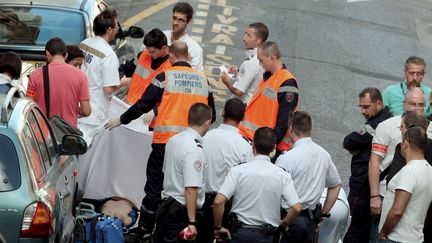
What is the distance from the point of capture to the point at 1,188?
8.52 m

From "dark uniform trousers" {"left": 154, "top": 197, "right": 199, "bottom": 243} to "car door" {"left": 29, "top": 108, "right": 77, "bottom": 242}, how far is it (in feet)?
2.71

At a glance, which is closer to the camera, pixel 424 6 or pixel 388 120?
pixel 388 120

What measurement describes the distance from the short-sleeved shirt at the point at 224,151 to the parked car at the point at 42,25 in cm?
430

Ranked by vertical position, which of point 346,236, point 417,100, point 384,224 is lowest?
point 346,236

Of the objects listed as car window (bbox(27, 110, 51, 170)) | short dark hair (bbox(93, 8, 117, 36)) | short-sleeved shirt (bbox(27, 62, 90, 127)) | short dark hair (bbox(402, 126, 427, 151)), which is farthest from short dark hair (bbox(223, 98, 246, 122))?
short dark hair (bbox(93, 8, 117, 36))

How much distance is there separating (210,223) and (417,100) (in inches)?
96.5

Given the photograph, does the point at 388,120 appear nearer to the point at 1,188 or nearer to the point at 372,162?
the point at 372,162

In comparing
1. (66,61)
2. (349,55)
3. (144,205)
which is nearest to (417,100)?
(144,205)

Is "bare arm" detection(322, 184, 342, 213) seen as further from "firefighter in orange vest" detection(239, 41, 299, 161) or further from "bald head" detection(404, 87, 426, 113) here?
"bald head" detection(404, 87, 426, 113)

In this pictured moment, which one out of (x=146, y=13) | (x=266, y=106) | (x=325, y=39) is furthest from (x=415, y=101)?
(x=146, y=13)

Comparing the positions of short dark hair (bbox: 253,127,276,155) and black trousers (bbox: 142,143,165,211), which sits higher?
short dark hair (bbox: 253,127,276,155)

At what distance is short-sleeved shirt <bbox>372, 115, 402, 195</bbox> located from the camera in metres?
11.3

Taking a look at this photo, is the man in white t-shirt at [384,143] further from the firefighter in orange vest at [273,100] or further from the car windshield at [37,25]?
the car windshield at [37,25]

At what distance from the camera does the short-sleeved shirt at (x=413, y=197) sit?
973cm
